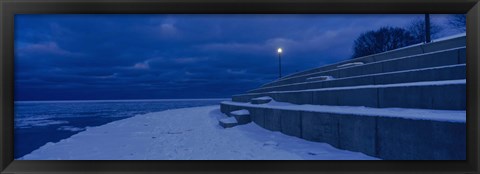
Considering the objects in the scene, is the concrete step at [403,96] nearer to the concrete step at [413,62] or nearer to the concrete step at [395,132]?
the concrete step at [395,132]

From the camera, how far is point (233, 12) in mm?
2824

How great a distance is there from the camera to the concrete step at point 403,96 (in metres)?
2.91

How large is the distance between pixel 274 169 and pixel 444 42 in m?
5.04

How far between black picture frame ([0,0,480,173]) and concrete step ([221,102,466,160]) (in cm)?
13

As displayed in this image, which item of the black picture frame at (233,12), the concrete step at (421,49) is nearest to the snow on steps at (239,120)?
the concrete step at (421,49)

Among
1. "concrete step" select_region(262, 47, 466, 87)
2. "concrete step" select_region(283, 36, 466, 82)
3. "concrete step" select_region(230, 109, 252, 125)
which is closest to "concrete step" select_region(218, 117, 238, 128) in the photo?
"concrete step" select_region(230, 109, 252, 125)

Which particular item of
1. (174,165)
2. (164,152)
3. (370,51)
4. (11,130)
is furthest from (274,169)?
(370,51)

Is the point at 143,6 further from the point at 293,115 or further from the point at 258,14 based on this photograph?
the point at 293,115

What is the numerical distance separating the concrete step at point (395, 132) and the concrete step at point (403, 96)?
118 millimetres

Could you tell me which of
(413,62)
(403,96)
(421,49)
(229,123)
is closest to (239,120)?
(229,123)

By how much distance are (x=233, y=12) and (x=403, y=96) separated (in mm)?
2310

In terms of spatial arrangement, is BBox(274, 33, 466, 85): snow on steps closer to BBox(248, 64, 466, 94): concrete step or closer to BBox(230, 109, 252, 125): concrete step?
BBox(248, 64, 466, 94): concrete step

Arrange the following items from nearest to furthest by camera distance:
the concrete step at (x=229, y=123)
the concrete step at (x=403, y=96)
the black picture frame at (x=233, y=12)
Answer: the black picture frame at (x=233, y=12)
the concrete step at (x=403, y=96)
the concrete step at (x=229, y=123)

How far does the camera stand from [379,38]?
1369 cm
